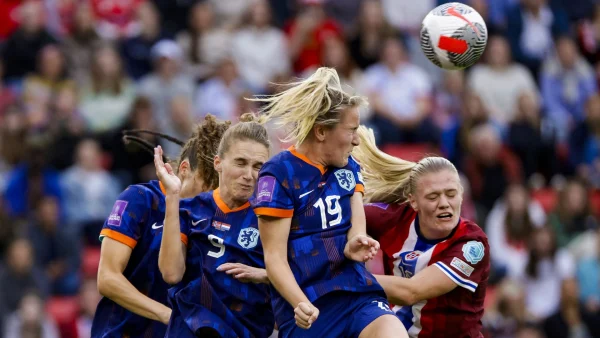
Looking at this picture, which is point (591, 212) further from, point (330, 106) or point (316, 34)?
point (330, 106)

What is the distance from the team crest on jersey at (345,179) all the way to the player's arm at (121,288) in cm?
119

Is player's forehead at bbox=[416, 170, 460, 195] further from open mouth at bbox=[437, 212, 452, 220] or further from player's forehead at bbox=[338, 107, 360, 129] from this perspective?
player's forehead at bbox=[338, 107, 360, 129]

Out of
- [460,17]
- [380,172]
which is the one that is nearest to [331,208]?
[380,172]

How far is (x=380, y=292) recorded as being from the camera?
223 inches

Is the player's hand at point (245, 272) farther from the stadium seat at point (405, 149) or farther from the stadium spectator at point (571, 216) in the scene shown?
the stadium spectator at point (571, 216)

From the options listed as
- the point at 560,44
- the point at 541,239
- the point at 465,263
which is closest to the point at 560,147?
the point at 560,44

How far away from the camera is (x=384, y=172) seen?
256 inches

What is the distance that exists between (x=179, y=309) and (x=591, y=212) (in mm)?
8650

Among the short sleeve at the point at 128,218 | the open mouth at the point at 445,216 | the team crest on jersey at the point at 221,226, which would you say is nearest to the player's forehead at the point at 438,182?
the open mouth at the point at 445,216

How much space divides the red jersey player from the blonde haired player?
1.52ft

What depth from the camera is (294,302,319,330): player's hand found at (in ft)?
16.9

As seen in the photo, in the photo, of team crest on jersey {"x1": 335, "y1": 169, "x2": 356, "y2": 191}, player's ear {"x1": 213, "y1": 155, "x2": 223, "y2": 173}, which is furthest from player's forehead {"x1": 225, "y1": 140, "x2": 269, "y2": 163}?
team crest on jersey {"x1": 335, "y1": 169, "x2": 356, "y2": 191}

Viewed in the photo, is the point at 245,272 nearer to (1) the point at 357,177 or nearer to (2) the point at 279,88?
(1) the point at 357,177

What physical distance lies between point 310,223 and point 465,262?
3.35 ft
